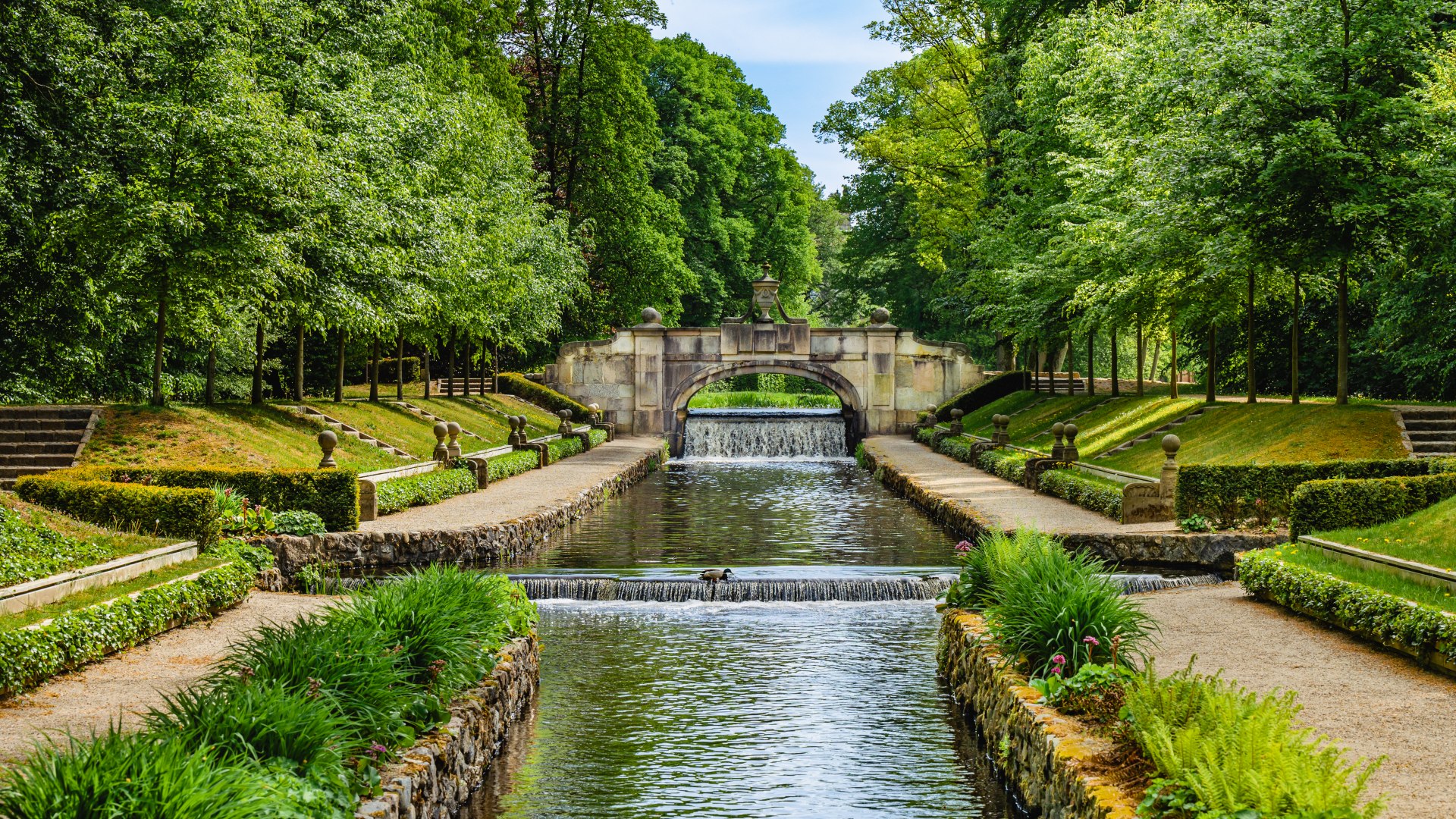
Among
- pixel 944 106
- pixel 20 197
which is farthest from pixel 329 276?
pixel 944 106

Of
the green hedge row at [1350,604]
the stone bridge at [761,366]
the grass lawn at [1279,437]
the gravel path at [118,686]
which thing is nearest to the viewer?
the gravel path at [118,686]

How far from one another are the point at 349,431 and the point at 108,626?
17.9 m

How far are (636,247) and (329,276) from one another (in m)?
23.2

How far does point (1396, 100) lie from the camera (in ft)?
64.4

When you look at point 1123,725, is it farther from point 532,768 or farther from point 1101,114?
point 1101,114

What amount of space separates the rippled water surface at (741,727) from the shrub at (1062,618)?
3.18ft

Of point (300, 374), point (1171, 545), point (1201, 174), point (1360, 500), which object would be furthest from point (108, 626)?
point (300, 374)

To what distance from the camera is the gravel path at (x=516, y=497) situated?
18984 millimetres

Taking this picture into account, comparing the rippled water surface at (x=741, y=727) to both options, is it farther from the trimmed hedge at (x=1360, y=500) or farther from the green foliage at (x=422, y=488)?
the green foliage at (x=422, y=488)

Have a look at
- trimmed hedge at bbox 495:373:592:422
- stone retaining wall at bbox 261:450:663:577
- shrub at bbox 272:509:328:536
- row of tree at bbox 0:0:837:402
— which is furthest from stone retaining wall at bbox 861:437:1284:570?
trimmed hedge at bbox 495:373:592:422

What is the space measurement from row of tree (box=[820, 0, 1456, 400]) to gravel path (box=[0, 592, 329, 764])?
16156mm

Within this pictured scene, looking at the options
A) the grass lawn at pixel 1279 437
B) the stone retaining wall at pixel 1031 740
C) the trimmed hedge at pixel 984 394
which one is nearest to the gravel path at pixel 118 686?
the stone retaining wall at pixel 1031 740

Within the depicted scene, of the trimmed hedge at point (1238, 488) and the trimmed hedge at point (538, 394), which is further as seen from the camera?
the trimmed hedge at point (538, 394)

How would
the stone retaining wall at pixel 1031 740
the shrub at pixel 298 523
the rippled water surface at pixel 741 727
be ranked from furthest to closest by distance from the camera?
the shrub at pixel 298 523 < the rippled water surface at pixel 741 727 < the stone retaining wall at pixel 1031 740
